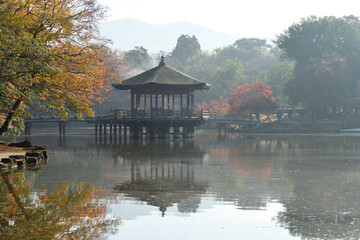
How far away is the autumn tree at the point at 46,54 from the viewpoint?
2098cm

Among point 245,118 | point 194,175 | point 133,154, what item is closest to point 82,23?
point 133,154

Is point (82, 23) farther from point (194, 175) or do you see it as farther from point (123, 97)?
point (123, 97)

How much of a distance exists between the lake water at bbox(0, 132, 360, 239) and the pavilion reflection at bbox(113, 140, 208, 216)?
3 centimetres

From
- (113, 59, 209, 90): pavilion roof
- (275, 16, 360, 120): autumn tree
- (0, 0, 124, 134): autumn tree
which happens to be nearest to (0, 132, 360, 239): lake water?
(0, 0, 124, 134): autumn tree

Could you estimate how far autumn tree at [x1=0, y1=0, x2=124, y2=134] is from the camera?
2098 cm

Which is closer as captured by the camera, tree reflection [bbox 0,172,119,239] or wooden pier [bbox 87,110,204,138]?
tree reflection [bbox 0,172,119,239]

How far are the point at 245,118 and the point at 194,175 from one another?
54.2 m

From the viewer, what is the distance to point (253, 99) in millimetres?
74438

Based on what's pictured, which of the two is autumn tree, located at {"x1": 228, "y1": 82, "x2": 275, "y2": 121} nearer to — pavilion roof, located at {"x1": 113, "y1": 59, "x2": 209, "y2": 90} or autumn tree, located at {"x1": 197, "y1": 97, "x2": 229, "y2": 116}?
autumn tree, located at {"x1": 197, "y1": 97, "x2": 229, "y2": 116}

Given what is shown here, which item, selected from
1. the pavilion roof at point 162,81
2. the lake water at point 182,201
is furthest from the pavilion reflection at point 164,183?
the pavilion roof at point 162,81

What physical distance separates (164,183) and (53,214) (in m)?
6.54

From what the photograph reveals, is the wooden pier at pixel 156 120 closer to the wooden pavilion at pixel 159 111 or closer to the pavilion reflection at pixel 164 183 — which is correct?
the wooden pavilion at pixel 159 111

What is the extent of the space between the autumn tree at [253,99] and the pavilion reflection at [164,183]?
1805 inches

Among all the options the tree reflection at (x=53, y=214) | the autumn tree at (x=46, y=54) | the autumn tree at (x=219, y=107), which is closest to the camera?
the tree reflection at (x=53, y=214)
